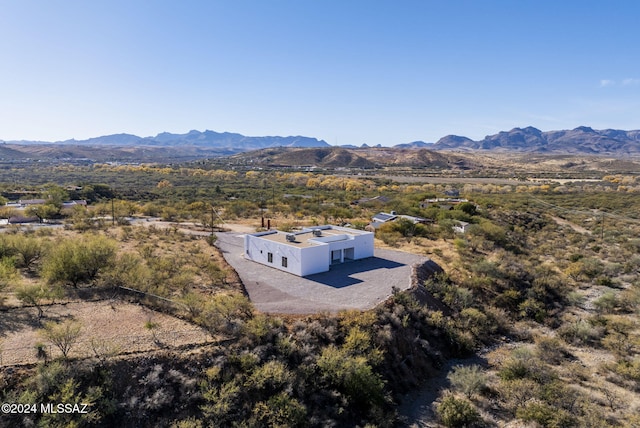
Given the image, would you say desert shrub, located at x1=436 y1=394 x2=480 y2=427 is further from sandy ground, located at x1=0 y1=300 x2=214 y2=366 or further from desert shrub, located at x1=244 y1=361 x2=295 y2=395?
sandy ground, located at x1=0 y1=300 x2=214 y2=366

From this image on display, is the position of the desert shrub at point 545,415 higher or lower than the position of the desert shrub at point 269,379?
lower

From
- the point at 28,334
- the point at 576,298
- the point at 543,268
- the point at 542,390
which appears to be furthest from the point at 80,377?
the point at 543,268

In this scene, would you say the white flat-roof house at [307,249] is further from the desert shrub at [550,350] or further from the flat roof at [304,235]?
the desert shrub at [550,350]

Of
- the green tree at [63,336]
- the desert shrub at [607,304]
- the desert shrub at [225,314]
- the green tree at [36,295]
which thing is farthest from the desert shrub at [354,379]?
the desert shrub at [607,304]

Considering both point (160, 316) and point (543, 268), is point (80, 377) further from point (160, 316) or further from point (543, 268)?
point (543, 268)

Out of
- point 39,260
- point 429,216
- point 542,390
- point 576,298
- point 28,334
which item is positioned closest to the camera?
point 28,334

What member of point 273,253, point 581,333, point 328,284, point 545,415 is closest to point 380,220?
point 273,253

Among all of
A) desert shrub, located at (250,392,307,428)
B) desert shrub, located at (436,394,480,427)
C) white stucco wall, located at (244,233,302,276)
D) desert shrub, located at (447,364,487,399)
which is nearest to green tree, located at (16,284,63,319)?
desert shrub, located at (250,392,307,428)
